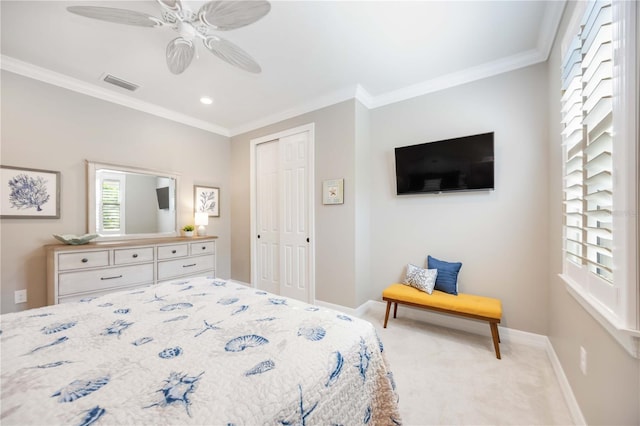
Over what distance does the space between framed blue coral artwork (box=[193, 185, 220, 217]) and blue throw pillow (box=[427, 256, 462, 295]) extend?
3.38 m

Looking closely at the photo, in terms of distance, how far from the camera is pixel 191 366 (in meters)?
0.82

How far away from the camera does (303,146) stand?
3400mm

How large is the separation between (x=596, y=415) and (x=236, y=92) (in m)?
3.84

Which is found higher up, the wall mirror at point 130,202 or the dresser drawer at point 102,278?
the wall mirror at point 130,202

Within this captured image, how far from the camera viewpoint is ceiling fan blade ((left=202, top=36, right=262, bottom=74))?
174cm

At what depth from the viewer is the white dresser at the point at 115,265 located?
2.33 meters

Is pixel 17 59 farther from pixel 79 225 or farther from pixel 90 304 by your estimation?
pixel 90 304

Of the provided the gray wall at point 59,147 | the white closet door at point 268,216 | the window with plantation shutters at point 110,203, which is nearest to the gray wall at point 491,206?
the white closet door at point 268,216

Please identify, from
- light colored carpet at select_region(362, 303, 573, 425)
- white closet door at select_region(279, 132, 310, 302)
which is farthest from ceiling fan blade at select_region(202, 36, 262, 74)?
light colored carpet at select_region(362, 303, 573, 425)

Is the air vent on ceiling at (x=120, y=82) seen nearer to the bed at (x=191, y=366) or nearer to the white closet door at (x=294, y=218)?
the white closet door at (x=294, y=218)

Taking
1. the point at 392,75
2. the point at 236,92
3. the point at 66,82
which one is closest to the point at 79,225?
the point at 66,82

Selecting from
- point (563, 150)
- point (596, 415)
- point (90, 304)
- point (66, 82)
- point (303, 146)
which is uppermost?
point (66, 82)

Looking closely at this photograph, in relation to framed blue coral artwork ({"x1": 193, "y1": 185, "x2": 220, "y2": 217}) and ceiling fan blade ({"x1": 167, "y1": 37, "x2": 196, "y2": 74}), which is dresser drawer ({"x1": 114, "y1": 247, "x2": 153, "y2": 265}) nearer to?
framed blue coral artwork ({"x1": 193, "y1": 185, "x2": 220, "y2": 217})

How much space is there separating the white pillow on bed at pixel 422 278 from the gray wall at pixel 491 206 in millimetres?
221
